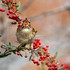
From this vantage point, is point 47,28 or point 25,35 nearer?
point 25,35

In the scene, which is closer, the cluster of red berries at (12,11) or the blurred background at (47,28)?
the cluster of red berries at (12,11)

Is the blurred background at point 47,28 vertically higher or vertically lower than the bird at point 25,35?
higher

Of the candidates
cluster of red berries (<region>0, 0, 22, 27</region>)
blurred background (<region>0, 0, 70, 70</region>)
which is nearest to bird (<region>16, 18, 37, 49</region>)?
cluster of red berries (<region>0, 0, 22, 27</region>)

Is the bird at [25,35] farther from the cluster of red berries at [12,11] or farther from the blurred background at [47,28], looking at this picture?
the blurred background at [47,28]

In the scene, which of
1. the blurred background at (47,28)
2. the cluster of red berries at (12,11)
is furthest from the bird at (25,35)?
the blurred background at (47,28)

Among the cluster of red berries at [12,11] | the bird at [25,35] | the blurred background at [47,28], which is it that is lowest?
the bird at [25,35]

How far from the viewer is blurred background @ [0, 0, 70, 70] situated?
3.35 metres

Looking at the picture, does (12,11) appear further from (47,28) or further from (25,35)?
(47,28)

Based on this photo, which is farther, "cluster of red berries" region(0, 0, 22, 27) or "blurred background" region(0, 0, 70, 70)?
"blurred background" region(0, 0, 70, 70)

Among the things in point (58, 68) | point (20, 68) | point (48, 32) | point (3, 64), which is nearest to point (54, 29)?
point (48, 32)

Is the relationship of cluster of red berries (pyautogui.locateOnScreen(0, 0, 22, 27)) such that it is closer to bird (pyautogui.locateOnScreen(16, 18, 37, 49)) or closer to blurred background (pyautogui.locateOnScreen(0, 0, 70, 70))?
bird (pyautogui.locateOnScreen(16, 18, 37, 49))

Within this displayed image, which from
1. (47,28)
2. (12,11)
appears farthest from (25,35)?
(47,28)

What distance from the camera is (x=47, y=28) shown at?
14.8 feet

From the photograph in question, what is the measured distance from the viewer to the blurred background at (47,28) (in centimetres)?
335
